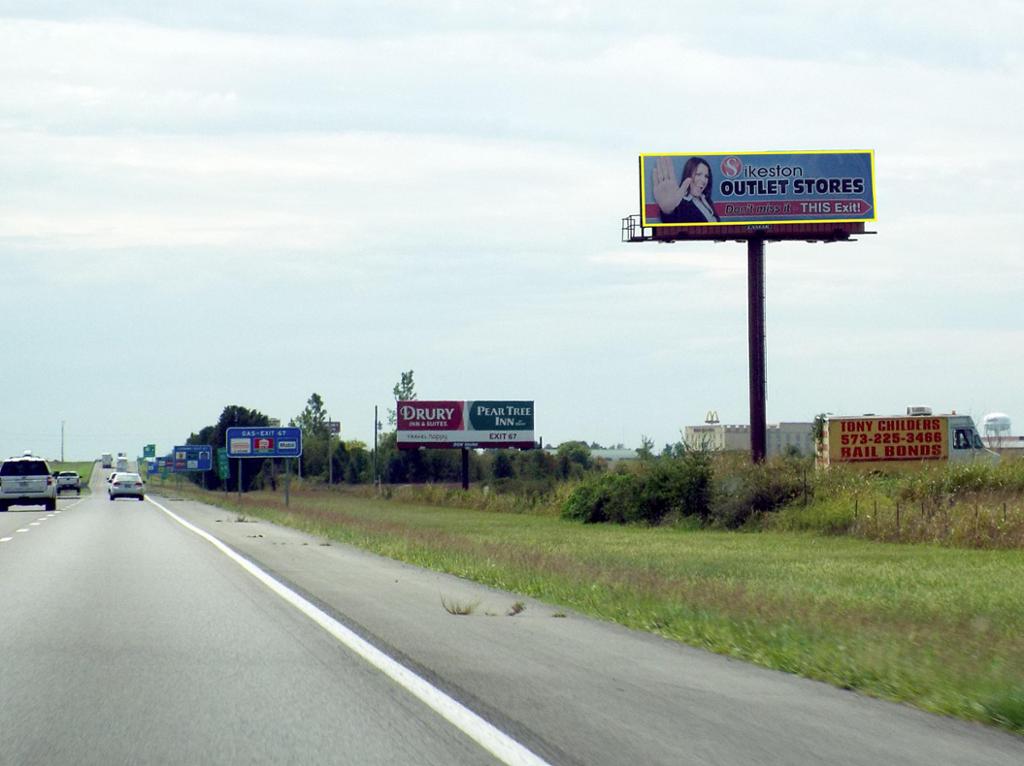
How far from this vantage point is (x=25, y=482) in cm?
5669

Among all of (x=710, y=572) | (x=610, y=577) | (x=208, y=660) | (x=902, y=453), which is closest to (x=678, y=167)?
(x=902, y=453)

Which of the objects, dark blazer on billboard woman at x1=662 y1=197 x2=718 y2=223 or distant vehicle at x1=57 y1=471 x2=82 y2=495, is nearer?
dark blazer on billboard woman at x1=662 y1=197 x2=718 y2=223

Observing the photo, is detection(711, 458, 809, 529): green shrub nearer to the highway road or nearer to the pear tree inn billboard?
the highway road

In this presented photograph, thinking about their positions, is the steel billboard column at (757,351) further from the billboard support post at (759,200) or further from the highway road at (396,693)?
the highway road at (396,693)

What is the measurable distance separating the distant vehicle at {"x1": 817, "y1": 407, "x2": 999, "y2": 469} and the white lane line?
41749 millimetres

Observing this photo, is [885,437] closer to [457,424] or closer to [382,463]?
[457,424]

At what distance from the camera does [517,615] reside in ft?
49.9

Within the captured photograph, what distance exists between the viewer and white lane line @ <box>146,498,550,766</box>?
7.77 m

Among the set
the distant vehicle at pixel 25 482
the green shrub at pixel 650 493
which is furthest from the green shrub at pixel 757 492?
the distant vehicle at pixel 25 482

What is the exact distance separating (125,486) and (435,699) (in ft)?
242

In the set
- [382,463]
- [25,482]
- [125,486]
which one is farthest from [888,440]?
[382,463]

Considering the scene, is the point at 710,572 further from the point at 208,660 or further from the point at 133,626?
the point at 208,660

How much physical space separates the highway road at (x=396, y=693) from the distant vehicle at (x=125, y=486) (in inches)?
2513

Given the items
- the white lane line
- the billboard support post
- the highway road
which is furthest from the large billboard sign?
the white lane line
